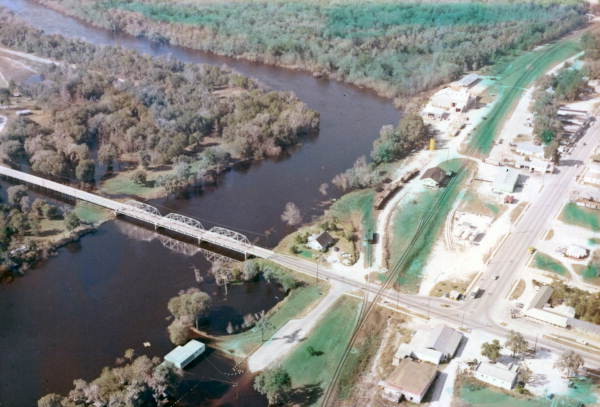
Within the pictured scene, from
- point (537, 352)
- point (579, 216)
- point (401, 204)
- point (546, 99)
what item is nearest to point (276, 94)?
point (401, 204)

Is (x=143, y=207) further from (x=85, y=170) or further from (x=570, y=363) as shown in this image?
(x=570, y=363)

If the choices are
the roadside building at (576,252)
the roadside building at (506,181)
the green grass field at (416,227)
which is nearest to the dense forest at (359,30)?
the roadside building at (506,181)

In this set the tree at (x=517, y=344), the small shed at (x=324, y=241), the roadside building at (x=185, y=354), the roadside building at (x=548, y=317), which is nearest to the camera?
the tree at (x=517, y=344)

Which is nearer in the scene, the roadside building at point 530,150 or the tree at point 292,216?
the tree at point 292,216

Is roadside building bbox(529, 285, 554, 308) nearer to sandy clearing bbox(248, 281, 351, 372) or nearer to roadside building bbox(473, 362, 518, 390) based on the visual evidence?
roadside building bbox(473, 362, 518, 390)

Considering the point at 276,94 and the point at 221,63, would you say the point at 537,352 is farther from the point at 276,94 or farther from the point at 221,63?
the point at 221,63

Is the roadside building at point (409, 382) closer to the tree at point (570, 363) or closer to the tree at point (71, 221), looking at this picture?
the tree at point (570, 363)

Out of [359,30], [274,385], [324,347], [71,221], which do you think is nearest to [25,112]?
[71,221]
